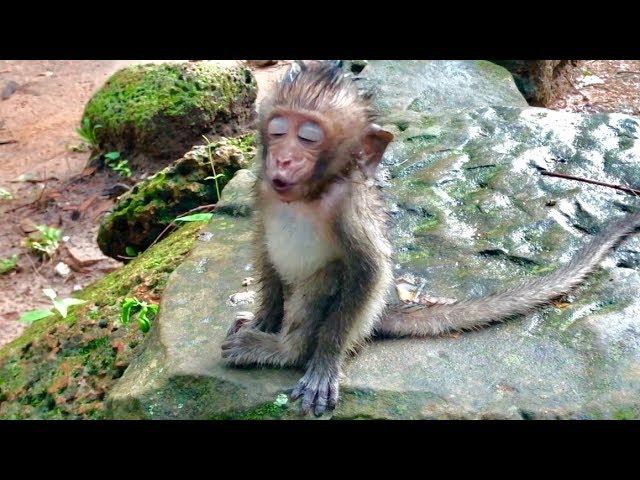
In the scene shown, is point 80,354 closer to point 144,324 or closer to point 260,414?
point 144,324

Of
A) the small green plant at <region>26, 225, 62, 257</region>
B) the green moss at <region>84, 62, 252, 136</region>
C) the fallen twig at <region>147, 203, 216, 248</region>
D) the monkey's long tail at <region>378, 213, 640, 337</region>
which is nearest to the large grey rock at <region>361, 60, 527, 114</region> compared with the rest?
the fallen twig at <region>147, 203, 216, 248</region>

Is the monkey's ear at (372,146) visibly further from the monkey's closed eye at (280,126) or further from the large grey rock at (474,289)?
the large grey rock at (474,289)

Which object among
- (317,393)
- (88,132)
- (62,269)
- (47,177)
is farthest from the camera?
(47,177)

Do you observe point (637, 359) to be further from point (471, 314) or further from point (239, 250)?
point (239, 250)

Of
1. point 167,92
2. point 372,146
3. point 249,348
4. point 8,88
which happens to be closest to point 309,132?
point 372,146

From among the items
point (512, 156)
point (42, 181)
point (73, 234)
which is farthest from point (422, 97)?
point (42, 181)

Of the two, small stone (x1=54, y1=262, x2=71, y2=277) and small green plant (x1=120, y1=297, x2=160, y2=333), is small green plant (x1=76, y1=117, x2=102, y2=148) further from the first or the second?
small green plant (x1=120, y1=297, x2=160, y2=333)
